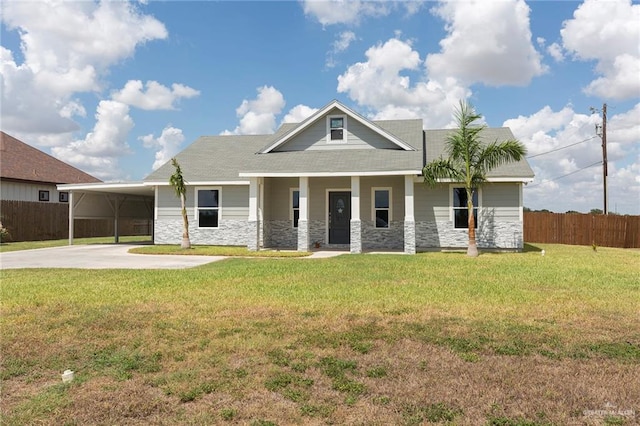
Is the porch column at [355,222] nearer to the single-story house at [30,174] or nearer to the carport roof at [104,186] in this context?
the carport roof at [104,186]

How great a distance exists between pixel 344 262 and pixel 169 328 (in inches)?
307

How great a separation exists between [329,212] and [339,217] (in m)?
0.49

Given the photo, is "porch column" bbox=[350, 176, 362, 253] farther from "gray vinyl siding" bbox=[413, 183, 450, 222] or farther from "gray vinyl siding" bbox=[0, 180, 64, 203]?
"gray vinyl siding" bbox=[0, 180, 64, 203]

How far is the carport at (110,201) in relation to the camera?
800 inches

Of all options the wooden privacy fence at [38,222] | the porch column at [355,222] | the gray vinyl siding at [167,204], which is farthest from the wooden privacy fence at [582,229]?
the wooden privacy fence at [38,222]

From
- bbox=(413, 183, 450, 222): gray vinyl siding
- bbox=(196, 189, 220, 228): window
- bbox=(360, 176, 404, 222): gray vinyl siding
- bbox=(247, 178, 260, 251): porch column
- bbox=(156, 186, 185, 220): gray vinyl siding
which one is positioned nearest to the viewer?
bbox=(247, 178, 260, 251): porch column

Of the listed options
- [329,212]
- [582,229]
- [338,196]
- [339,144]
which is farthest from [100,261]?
[582,229]

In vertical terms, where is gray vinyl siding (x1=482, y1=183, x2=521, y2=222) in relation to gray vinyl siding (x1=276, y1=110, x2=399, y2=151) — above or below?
below

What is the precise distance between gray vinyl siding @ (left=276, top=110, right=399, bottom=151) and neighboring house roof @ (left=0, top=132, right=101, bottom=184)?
58.7ft

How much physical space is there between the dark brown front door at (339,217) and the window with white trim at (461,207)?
4.37 meters

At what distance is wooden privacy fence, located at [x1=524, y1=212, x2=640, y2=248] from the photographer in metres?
22.6

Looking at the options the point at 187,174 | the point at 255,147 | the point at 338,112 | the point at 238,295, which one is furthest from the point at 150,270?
the point at 255,147

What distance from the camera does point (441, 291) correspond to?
849 centimetres

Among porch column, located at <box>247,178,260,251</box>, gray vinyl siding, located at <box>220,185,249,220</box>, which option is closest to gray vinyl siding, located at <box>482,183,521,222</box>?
porch column, located at <box>247,178,260,251</box>
